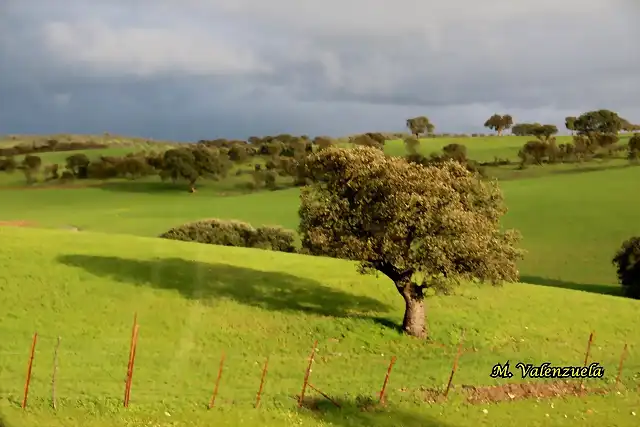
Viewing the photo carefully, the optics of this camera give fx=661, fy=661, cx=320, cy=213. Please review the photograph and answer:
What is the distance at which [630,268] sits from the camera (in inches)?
2061

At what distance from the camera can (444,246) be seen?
27.6 metres

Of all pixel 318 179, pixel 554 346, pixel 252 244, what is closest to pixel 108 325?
pixel 318 179

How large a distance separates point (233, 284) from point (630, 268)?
3432 centimetres

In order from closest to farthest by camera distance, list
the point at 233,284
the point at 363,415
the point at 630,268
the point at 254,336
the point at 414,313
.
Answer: the point at 363,415 < the point at 254,336 < the point at 414,313 < the point at 233,284 < the point at 630,268

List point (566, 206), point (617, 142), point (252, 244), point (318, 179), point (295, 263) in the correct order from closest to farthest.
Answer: point (318, 179) → point (295, 263) → point (252, 244) → point (566, 206) → point (617, 142)

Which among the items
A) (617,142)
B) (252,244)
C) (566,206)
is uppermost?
(617,142)

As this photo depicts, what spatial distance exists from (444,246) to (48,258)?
2050 centimetres

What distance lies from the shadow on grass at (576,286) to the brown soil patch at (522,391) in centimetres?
2948

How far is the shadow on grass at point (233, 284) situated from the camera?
32.0 metres

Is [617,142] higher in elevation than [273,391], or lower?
higher

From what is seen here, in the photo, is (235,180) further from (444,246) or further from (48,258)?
(444,246)

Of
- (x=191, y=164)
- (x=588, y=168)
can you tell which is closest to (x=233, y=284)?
(x=191, y=164)

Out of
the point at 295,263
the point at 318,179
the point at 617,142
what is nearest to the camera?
the point at 318,179
